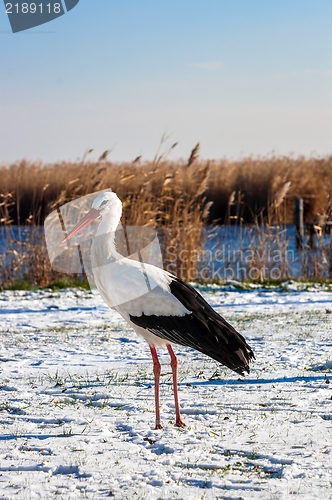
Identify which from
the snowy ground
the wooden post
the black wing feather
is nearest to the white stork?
the black wing feather

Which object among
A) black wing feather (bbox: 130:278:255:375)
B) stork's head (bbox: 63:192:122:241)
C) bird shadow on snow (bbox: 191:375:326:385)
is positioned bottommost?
bird shadow on snow (bbox: 191:375:326:385)

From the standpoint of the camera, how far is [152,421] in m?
5.27

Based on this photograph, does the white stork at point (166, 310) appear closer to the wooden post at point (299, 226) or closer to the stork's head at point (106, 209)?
the stork's head at point (106, 209)

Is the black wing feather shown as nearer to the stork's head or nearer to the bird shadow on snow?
the stork's head

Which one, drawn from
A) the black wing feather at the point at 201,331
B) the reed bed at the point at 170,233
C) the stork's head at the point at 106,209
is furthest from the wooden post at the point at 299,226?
the black wing feather at the point at 201,331

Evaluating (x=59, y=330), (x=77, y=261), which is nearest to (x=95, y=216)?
(x=59, y=330)

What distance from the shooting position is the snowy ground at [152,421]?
13.1 ft

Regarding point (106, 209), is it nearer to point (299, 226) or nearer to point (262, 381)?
point (262, 381)

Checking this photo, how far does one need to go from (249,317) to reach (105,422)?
5.71 m

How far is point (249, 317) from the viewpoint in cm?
1066

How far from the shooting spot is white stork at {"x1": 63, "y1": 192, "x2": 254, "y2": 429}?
5066 millimetres

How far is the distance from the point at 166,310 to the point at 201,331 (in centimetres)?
29

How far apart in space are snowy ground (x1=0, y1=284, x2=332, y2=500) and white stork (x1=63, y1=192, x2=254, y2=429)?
0.42m

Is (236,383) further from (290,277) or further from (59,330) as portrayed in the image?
(290,277)
